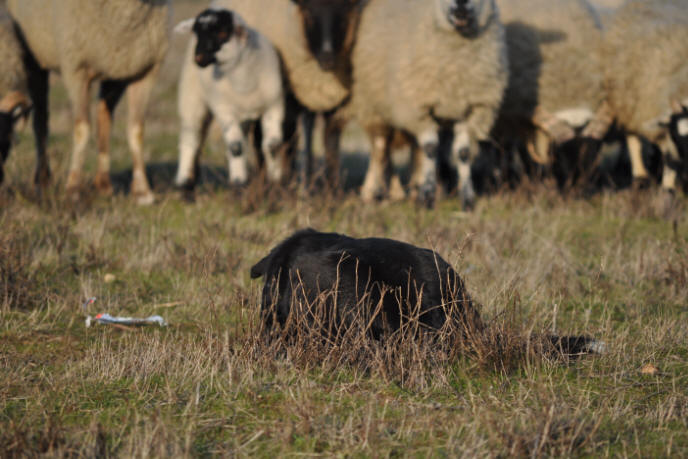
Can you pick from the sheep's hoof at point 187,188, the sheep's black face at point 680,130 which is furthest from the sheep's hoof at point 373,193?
the sheep's black face at point 680,130

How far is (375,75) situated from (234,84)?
1.60 metres

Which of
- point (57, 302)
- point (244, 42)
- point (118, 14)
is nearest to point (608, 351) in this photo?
point (57, 302)

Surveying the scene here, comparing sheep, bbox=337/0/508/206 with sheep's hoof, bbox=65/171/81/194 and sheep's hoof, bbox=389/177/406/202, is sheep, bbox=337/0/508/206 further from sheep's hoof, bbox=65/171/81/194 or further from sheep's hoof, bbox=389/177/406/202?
sheep's hoof, bbox=65/171/81/194

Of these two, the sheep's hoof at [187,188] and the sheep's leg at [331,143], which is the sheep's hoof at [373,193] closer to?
the sheep's leg at [331,143]

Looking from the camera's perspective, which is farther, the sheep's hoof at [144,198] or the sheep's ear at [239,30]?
the sheep's hoof at [144,198]

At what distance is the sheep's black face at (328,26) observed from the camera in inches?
316

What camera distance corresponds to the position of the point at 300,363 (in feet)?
10.9

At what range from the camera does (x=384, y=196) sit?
8586 millimetres

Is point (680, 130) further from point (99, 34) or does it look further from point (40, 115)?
point (40, 115)

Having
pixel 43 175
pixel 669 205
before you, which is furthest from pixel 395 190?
pixel 43 175

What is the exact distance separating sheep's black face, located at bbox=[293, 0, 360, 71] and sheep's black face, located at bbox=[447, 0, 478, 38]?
1464mm

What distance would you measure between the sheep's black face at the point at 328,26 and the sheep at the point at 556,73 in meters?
1.78

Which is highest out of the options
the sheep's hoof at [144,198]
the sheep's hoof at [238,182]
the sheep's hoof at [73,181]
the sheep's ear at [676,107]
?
the sheep's ear at [676,107]

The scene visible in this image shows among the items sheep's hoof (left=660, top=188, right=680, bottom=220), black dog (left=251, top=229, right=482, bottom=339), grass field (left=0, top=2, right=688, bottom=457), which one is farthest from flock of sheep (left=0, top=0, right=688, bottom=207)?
black dog (left=251, top=229, right=482, bottom=339)
